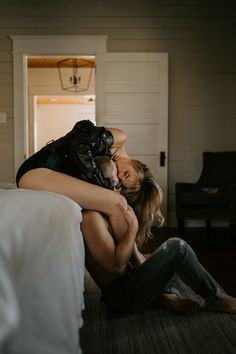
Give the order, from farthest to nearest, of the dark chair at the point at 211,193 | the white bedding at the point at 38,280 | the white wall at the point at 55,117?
the white wall at the point at 55,117 → the dark chair at the point at 211,193 → the white bedding at the point at 38,280

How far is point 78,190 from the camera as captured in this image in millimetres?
1646

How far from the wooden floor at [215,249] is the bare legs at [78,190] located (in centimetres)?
120

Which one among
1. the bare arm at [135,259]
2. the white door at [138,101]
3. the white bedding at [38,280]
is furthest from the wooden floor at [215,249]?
the white bedding at [38,280]

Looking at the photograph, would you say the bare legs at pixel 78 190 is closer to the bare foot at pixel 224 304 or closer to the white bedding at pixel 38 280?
the white bedding at pixel 38 280

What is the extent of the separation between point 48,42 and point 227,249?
334 cm

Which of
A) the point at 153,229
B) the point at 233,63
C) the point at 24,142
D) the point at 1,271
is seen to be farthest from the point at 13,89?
the point at 1,271

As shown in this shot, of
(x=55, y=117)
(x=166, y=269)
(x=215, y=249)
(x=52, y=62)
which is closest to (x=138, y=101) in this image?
(x=215, y=249)

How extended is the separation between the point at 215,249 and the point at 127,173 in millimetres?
2193

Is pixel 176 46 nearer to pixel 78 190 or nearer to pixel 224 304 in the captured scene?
pixel 224 304

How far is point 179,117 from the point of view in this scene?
5.29 meters

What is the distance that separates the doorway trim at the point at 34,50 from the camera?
514cm

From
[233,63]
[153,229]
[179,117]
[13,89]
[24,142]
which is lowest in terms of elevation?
[153,229]

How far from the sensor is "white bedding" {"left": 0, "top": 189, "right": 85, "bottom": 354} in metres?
1.03

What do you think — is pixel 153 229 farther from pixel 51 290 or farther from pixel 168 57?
pixel 51 290
